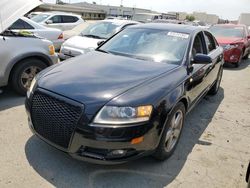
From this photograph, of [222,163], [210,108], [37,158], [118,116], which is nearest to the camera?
[118,116]

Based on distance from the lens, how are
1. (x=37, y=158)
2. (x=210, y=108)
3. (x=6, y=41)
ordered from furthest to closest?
(x=210, y=108) → (x=6, y=41) → (x=37, y=158)

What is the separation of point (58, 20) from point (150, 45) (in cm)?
1008

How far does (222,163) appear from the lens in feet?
11.3

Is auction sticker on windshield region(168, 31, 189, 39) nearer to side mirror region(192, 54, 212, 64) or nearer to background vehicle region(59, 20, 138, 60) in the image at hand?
side mirror region(192, 54, 212, 64)

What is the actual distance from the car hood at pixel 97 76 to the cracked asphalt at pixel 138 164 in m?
0.87

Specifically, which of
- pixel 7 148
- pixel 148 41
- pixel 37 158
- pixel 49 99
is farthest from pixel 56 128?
pixel 148 41

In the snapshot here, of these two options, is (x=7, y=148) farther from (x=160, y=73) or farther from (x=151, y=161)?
(x=160, y=73)

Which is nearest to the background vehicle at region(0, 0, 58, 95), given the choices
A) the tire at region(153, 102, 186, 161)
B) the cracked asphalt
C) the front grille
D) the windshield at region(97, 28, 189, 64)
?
the cracked asphalt

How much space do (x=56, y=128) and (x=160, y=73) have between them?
4.74 ft

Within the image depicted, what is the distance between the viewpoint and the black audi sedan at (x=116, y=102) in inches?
103

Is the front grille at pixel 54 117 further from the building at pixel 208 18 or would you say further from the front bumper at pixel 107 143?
the building at pixel 208 18

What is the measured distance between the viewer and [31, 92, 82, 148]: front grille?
2.66 metres

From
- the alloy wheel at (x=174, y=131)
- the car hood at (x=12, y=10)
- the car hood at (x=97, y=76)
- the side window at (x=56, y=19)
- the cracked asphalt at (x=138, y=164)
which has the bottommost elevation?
the cracked asphalt at (x=138, y=164)

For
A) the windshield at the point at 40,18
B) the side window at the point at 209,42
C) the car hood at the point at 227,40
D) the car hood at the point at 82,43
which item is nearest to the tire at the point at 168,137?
the side window at the point at 209,42
